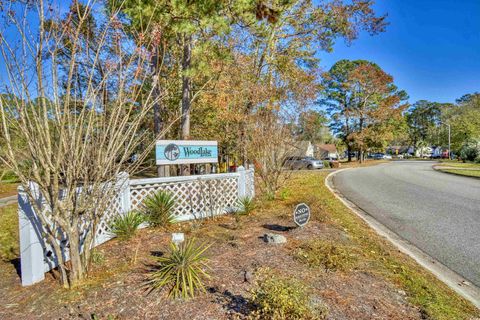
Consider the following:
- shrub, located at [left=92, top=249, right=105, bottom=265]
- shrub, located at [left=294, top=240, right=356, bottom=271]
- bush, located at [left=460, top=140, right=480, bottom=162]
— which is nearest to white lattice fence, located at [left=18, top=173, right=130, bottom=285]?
shrub, located at [left=92, top=249, right=105, bottom=265]

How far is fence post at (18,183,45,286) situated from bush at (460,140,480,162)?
38026 mm

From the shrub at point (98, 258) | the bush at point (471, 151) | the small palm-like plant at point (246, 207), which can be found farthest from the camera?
the bush at point (471, 151)

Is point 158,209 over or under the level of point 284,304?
over

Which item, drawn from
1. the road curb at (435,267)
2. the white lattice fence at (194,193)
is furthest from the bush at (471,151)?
the white lattice fence at (194,193)

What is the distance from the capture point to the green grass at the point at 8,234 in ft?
15.0

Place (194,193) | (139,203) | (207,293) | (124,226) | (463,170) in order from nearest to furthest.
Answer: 1. (207,293)
2. (124,226)
3. (139,203)
4. (194,193)
5. (463,170)

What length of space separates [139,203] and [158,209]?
1.59 ft

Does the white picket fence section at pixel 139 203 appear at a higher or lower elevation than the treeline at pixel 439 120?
lower

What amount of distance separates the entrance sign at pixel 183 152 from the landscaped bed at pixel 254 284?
75.9 inches

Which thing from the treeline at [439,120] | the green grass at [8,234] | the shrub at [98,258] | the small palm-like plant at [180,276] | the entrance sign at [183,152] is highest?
the treeline at [439,120]

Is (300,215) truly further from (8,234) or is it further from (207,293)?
(8,234)

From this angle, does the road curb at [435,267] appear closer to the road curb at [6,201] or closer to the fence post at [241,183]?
the fence post at [241,183]

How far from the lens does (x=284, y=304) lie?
212cm

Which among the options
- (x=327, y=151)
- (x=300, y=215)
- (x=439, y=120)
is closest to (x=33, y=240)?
(x=300, y=215)
